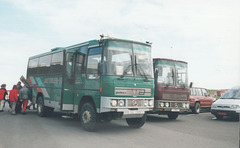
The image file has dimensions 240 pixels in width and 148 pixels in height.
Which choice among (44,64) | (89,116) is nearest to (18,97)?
(44,64)

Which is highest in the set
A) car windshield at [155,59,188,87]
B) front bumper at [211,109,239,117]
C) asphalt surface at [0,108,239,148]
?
car windshield at [155,59,188,87]

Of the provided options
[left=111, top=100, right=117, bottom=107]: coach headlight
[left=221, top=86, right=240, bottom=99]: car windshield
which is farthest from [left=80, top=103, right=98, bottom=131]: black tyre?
[left=221, top=86, right=240, bottom=99]: car windshield

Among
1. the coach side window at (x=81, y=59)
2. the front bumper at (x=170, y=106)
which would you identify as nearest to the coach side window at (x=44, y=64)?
the coach side window at (x=81, y=59)

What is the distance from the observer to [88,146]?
6727mm

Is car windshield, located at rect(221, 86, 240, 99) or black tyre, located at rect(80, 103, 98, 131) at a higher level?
car windshield, located at rect(221, 86, 240, 99)

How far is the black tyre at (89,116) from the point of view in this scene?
8766 millimetres

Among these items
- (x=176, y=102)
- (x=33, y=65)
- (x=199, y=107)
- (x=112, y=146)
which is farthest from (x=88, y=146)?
(x=199, y=107)

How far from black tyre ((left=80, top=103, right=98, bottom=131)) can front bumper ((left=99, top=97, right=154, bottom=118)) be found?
50 centimetres

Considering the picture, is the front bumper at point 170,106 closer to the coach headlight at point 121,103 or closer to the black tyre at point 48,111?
the coach headlight at point 121,103

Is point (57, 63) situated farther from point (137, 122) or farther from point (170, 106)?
point (170, 106)

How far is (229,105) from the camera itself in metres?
13.1

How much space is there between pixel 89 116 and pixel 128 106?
1483mm

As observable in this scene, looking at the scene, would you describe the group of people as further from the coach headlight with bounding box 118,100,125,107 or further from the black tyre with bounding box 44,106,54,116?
the coach headlight with bounding box 118,100,125,107

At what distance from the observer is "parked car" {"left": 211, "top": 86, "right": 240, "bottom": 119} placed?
12.8 m
